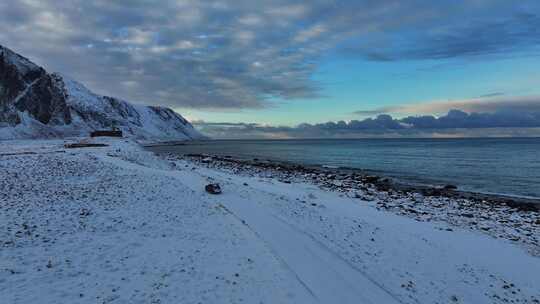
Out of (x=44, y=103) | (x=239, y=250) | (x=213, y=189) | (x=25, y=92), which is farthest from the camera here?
(x=44, y=103)

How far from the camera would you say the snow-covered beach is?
335 inches

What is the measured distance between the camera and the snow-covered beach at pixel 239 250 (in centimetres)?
851

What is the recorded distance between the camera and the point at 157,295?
796 centimetres

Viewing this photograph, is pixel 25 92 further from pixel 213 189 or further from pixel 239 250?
pixel 239 250

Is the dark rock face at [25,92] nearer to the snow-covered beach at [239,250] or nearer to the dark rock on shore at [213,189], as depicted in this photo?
the dark rock on shore at [213,189]

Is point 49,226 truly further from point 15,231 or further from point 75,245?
point 75,245

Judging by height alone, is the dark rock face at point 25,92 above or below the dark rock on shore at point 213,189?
above

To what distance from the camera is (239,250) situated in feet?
38.2

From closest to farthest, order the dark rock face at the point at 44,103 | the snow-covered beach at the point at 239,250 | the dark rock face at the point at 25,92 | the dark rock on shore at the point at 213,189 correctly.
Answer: the snow-covered beach at the point at 239,250 → the dark rock on shore at the point at 213,189 → the dark rock face at the point at 25,92 → the dark rock face at the point at 44,103

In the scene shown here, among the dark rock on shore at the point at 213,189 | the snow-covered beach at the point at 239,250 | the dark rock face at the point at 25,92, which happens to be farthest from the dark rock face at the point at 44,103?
the dark rock on shore at the point at 213,189

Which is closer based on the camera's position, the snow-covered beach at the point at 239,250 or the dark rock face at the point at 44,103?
the snow-covered beach at the point at 239,250

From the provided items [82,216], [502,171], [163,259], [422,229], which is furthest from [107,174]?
[502,171]

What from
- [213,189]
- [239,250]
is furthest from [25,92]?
[239,250]

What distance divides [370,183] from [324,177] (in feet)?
20.4
